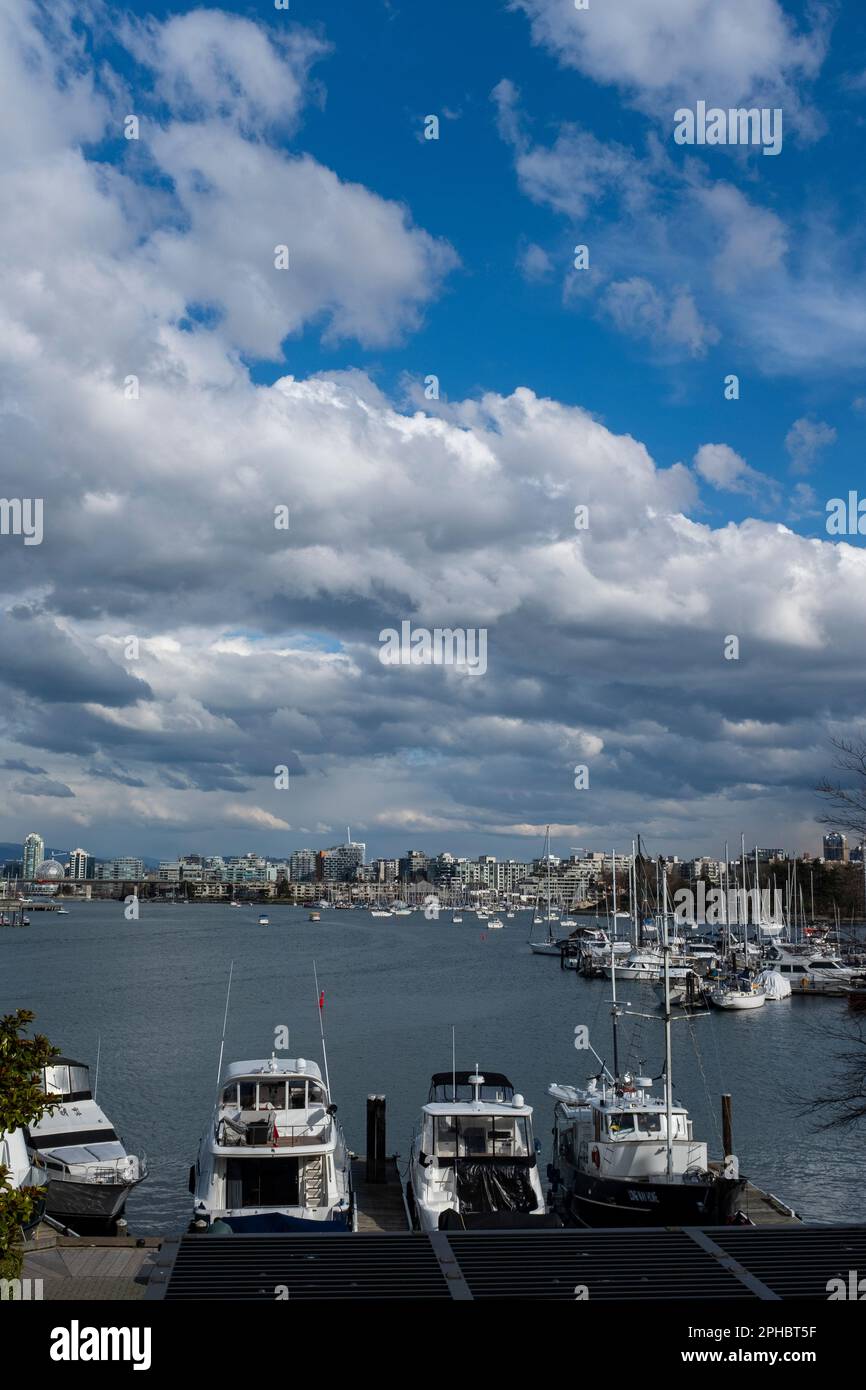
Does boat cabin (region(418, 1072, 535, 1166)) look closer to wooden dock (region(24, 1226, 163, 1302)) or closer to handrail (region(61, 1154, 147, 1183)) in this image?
wooden dock (region(24, 1226, 163, 1302))

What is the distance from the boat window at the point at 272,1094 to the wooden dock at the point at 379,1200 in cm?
299

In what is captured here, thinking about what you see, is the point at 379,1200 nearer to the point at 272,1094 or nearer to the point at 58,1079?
the point at 272,1094

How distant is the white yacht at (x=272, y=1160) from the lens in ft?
79.5

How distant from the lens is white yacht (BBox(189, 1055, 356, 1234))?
24234 millimetres

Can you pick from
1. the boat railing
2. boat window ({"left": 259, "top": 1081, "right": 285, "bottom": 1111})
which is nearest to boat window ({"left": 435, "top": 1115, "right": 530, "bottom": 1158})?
the boat railing

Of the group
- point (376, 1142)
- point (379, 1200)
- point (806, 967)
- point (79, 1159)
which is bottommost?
point (806, 967)

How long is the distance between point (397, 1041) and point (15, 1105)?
189 ft

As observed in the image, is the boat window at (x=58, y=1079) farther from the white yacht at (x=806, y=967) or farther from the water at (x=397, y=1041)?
the white yacht at (x=806, y=967)

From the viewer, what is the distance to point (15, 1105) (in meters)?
11.9

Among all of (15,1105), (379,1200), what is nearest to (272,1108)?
(379,1200)

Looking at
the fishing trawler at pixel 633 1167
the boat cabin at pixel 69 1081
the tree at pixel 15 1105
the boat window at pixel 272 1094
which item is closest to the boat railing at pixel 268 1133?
the boat window at pixel 272 1094

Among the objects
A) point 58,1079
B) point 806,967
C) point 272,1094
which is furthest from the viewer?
point 806,967

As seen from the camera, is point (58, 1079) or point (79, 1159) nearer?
point (79, 1159)

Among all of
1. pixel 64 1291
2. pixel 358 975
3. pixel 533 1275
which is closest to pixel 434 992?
pixel 358 975
